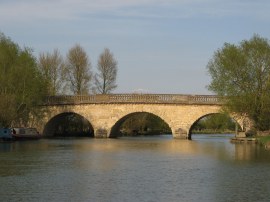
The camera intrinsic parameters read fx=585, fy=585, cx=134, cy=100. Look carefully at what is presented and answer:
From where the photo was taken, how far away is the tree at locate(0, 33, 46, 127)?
51219 mm

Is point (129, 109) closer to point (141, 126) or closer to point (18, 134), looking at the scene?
point (18, 134)

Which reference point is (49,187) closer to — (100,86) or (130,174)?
(130,174)

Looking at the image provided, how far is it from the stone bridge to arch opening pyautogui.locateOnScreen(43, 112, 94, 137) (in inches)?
15.8

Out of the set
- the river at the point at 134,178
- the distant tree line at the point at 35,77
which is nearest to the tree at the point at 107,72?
the distant tree line at the point at 35,77

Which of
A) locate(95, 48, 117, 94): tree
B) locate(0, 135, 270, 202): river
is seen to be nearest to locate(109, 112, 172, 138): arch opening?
locate(95, 48, 117, 94): tree

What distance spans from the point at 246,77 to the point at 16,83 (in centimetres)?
2114

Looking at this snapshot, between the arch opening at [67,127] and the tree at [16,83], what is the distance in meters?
4.04

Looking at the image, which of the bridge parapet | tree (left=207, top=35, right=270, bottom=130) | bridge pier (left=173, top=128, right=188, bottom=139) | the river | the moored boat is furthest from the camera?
bridge pier (left=173, top=128, right=188, bottom=139)

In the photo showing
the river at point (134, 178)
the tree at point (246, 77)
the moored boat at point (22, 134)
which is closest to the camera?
the river at point (134, 178)

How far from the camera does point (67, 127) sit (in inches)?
2717

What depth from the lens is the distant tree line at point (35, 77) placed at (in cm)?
5350

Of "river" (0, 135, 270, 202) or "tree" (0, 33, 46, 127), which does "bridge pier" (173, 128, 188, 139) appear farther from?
"river" (0, 135, 270, 202)

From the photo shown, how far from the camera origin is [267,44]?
163ft

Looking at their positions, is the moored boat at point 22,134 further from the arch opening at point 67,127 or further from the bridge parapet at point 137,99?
the bridge parapet at point 137,99
